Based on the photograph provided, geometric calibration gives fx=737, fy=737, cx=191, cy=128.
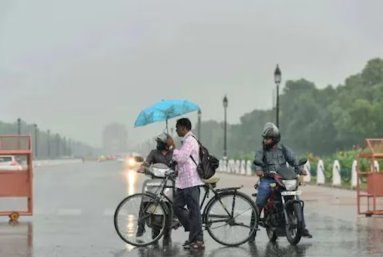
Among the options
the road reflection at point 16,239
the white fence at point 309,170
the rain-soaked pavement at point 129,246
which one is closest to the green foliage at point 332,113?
the white fence at point 309,170

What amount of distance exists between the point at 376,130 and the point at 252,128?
54.2m

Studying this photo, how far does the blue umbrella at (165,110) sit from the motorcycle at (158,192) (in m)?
1.03

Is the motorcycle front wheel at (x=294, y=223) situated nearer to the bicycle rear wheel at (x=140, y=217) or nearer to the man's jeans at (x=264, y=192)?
the man's jeans at (x=264, y=192)

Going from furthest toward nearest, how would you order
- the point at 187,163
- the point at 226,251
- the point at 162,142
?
the point at 162,142 < the point at 187,163 < the point at 226,251

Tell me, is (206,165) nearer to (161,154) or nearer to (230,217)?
(230,217)

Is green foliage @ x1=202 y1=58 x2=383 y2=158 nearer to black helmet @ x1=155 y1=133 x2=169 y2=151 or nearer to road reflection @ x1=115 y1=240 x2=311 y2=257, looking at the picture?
black helmet @ x1=155 y1=133 x2=169 y2=151

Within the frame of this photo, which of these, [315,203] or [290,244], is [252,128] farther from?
[290,244]

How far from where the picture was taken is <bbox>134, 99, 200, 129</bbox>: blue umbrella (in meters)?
12.1

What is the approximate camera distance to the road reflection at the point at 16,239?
1038 centimetres

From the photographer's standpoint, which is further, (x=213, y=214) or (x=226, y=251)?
(x=213, y=214)

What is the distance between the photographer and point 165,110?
12.1m

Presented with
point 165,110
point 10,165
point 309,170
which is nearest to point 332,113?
point 309,170

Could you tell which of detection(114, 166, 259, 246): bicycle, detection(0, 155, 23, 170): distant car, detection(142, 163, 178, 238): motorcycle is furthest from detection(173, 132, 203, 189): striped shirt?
detection(0, 155, 23, 170): distant car

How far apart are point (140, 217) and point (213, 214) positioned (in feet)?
3.58
